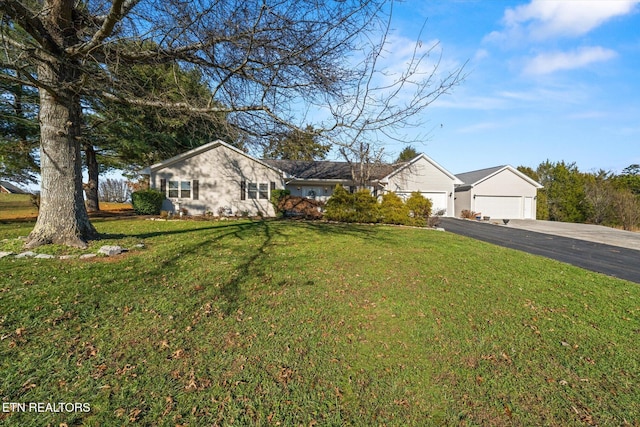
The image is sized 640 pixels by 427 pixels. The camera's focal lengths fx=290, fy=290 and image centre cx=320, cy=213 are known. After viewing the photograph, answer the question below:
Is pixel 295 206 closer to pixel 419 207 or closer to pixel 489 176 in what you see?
pixel 419 207

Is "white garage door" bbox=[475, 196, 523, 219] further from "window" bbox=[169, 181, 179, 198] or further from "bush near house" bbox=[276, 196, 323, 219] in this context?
"window" bbox=[169, 181, 179, 198]

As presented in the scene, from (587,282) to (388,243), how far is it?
4.55 meters

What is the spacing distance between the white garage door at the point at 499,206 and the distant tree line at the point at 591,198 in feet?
10.1

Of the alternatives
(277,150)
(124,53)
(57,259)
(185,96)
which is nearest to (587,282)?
(277,150)

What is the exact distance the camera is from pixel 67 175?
621 cm

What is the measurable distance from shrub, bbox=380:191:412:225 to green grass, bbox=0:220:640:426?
901 centimetres

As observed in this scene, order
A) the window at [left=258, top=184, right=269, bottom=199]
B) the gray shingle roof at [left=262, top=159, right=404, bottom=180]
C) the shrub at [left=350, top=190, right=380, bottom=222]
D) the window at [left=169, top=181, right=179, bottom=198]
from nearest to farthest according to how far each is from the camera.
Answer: the shrub at [left=350, top=190, right=380, bottom=222], the window at [left=169, top=181, right=179, bottom=198], the window at [left=258, top=184, right=269, bottom=199], the gray shingle roof at [left=262, top=159, right=404, bottom=180]

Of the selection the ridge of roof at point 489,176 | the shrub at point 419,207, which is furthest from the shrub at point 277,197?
the ridge of roof at point 489,176

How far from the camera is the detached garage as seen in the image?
76.1 ft

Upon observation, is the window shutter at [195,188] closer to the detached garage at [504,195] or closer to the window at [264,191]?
the window at [264,191]

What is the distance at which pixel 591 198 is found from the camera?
23.1 meters

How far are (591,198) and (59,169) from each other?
32.0 meters

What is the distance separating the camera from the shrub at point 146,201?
15.9 m

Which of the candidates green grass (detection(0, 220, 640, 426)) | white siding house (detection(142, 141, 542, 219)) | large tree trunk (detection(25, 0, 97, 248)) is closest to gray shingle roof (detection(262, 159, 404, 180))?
white siding house (detection(142, 141, 542, 219))
